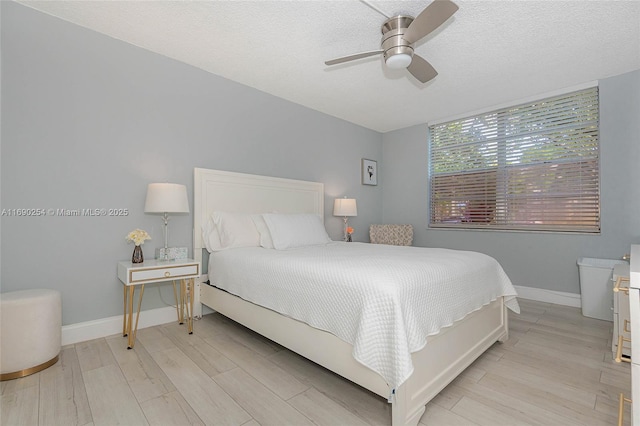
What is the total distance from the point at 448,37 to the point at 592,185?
2.41m

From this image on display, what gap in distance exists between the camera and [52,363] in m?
2.00

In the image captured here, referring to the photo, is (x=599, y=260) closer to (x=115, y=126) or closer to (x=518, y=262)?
(x=518, y=262)

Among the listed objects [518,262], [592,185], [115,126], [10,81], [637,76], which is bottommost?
[518,262]

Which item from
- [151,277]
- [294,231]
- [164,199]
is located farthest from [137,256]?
[294,231]

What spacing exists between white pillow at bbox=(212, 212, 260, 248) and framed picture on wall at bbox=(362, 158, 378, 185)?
95.7 inches

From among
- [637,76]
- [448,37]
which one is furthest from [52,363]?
[637,76]

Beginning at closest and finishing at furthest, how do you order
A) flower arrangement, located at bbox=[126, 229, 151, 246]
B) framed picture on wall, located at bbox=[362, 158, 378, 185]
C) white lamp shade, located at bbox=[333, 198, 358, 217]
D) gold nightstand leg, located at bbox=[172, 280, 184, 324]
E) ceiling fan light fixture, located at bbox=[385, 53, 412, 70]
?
ceiling fan light fixture, located at bbox=[385, 53, 412, 70] < flower arrangement, located at bbox=[126, 229, 151, 246] < gold nightstand leg, located at bbox=[172, 280, 184, 324] < white lamp shade, located at bbox=[333, 198, 358, 217] < framed picture on wall, located at bbox=[362, 158, 378, 185]

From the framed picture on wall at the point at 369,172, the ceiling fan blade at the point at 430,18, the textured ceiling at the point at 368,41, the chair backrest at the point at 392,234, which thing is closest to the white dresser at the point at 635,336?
the ceiling fan blade at the point at 430,18

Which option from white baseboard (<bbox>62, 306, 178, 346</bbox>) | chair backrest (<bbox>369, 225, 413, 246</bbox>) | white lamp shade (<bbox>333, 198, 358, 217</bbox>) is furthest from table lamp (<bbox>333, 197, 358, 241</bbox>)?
white baseboard (<bbox>62, 306, 178, 346</bbox>)

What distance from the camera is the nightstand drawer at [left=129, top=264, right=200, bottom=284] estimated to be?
228 centimetres

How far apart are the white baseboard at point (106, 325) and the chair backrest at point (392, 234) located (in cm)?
305

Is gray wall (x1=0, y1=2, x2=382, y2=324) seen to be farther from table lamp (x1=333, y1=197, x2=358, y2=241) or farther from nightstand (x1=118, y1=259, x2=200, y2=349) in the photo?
Answer: table lamp (x1=333, y1=197, x2=358, y2=241)

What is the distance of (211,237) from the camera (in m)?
2.94

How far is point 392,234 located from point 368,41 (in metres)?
2.86
